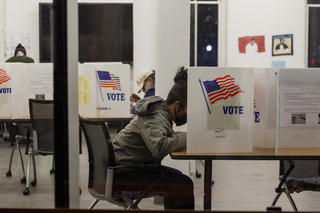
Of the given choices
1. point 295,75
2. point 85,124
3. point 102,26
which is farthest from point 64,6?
point 102,26

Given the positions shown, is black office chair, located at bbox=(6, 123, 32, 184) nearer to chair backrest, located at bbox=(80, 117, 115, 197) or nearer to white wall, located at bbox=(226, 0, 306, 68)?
chair backrest, located at bbox=(80, 117, 115, 197)

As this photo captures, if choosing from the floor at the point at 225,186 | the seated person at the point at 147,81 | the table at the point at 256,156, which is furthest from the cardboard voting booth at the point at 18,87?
Result: the table at the point at 256,156

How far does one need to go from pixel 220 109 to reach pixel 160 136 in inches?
11.8

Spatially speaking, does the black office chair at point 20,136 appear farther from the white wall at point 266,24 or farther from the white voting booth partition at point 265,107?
the white wall at point 266,24

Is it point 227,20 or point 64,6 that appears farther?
point 227,20

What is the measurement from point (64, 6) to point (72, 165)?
431 millimetres

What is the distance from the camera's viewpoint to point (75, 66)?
94cm

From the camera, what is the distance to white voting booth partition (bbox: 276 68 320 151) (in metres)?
1.53

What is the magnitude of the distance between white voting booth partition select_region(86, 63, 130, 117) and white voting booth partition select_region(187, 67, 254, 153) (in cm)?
136

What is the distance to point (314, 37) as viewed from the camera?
214 inches

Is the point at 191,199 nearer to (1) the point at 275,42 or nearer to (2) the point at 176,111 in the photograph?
(2) the point at 176,111

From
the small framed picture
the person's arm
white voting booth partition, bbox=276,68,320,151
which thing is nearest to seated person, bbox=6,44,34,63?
the person's arm

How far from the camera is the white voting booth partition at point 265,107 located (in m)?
1.62

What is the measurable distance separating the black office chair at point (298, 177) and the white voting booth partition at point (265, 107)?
332 mm
